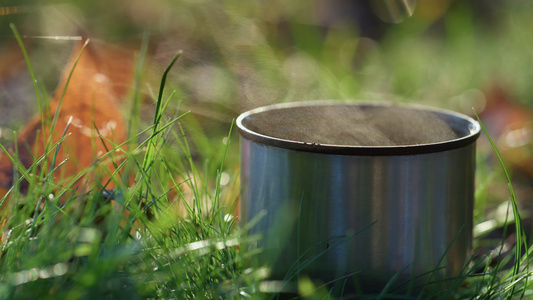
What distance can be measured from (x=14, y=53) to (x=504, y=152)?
1.52 meters

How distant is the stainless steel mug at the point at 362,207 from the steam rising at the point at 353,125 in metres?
0.13

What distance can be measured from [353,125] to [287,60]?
111cm

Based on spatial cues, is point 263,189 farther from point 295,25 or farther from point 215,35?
point 295,25

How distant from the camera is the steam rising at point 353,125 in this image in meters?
0.92

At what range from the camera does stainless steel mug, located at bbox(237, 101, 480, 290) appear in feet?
2.34

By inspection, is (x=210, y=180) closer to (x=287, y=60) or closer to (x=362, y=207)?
(x=362, y=207)

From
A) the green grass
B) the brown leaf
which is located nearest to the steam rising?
the green grass

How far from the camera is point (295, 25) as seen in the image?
2318mm

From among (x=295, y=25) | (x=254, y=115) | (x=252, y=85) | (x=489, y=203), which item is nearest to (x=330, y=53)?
(x=295, y=25)

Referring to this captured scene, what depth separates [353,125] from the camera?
951mm

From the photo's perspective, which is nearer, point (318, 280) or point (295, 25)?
point (318, 280)

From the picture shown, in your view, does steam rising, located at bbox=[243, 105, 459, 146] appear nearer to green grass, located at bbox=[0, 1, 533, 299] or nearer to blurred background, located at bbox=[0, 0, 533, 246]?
green grass, located at bbox=[0, 1, 533, 299]

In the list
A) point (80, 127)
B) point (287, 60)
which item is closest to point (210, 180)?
point (80, 127)

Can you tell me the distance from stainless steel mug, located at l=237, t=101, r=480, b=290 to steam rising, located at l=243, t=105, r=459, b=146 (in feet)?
0.42
